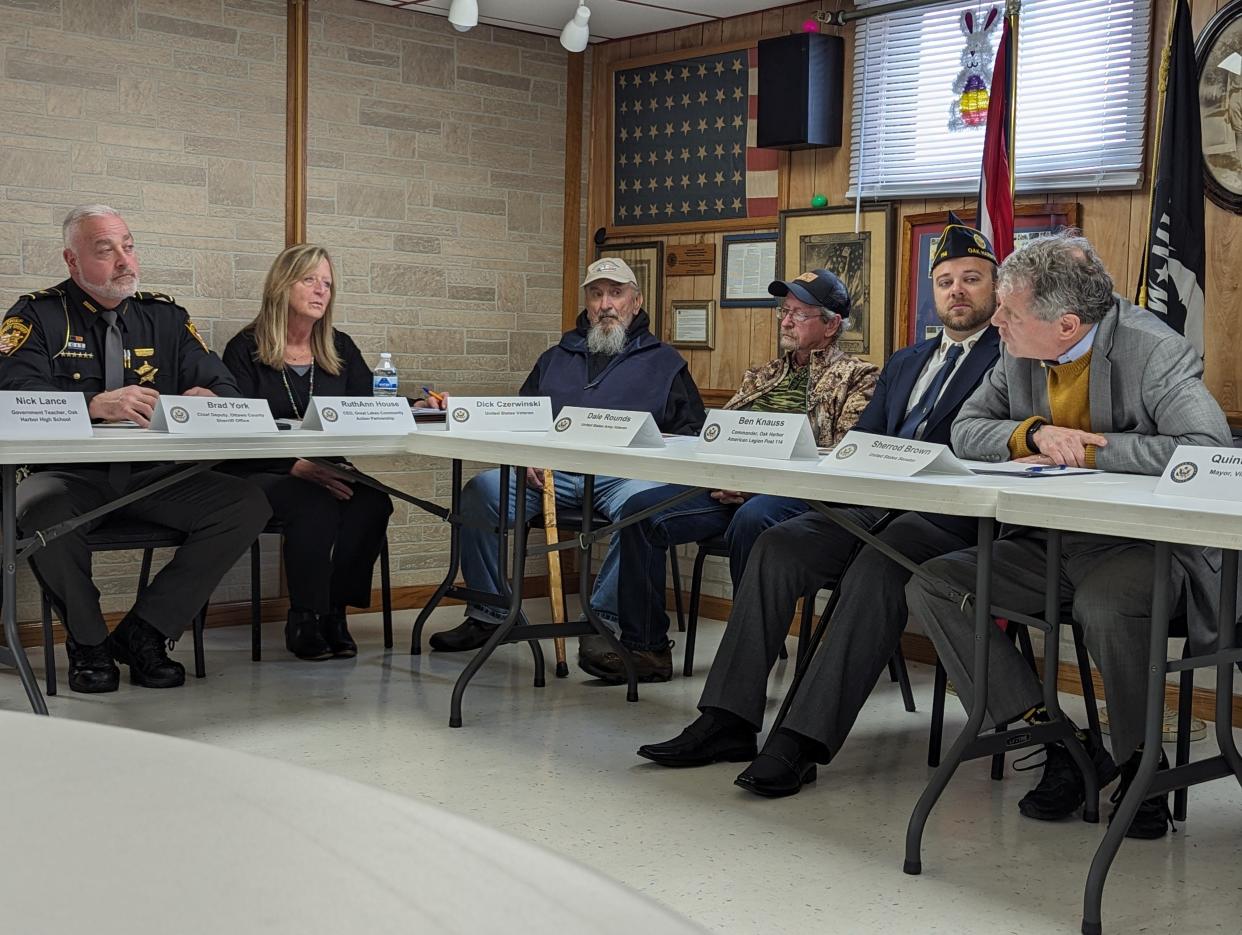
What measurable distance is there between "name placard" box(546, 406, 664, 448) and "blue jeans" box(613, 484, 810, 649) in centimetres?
60

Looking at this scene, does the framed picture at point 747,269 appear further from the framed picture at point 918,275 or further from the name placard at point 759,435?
the name placard at point 759,435

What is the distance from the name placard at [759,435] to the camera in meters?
2.86

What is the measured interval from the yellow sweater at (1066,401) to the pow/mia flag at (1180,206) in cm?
76

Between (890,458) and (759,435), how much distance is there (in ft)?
1.26

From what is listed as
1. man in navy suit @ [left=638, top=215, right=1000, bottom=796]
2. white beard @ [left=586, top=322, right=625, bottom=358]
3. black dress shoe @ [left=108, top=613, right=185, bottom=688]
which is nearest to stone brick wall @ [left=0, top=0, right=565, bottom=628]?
black dress shoe @ [left=108, top=613, right=185, bottom=688]

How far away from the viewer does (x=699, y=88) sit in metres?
5.10

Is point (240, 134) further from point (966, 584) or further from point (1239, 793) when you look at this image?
point (1239, 793)

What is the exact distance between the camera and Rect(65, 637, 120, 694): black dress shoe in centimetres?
367

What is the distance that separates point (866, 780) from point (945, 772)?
24.3 inches

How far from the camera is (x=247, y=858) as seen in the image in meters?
0.29

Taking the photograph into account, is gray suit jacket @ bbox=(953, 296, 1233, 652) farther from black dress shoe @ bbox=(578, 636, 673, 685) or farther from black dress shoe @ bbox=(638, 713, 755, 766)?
black dress shoe @ bbox=(578, 636, 673, 685)

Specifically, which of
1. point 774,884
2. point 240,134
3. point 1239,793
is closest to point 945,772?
point 774,884

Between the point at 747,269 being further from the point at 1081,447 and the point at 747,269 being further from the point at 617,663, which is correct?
the point at 1081,447

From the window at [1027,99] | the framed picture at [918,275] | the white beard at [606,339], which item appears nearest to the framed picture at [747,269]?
the window at [1027,99]
